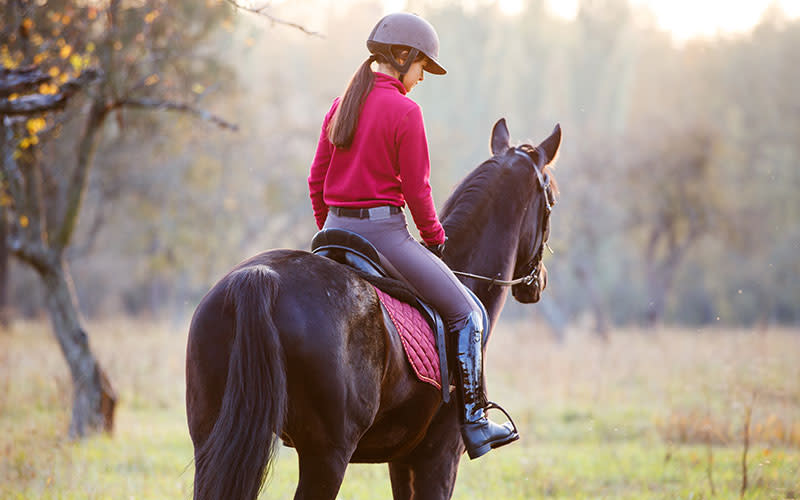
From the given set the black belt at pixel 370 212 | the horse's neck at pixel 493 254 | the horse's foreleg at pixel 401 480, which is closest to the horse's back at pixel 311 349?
the black belt at pixel 370 212

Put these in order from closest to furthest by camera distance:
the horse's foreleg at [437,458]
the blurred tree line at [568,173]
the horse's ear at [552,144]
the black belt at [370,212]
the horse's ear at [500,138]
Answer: the black belt at [370,212] < the horse's foreleg at [437,458] < the horse's ear at [552,144] < the horse's ear at [500,138] < the blurred tree line at [568,173]

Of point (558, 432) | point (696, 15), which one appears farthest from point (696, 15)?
point (558, 432)

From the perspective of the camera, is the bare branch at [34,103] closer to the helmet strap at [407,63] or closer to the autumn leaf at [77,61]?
the autumn leaf at [77,61]

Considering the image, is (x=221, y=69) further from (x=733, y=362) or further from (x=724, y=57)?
(x=724, y=57)

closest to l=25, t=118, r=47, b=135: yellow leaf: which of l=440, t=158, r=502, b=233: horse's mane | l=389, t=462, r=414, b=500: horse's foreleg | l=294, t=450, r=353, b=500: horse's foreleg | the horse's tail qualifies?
l=440, t=158, r=502, b=233: horse's mane

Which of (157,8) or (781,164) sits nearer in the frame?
(157,8)

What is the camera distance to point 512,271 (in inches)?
216

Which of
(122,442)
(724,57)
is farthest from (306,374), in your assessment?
(724,57)

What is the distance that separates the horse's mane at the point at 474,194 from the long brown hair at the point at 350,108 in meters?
1.27

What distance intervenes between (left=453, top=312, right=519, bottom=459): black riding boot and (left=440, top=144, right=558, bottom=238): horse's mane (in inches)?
37.8

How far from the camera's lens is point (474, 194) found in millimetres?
5254

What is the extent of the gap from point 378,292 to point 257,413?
1.05 m

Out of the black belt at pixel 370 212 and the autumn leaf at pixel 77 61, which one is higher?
the autumn leaf at pixel 77 61

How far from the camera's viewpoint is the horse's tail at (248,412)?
316 cm
